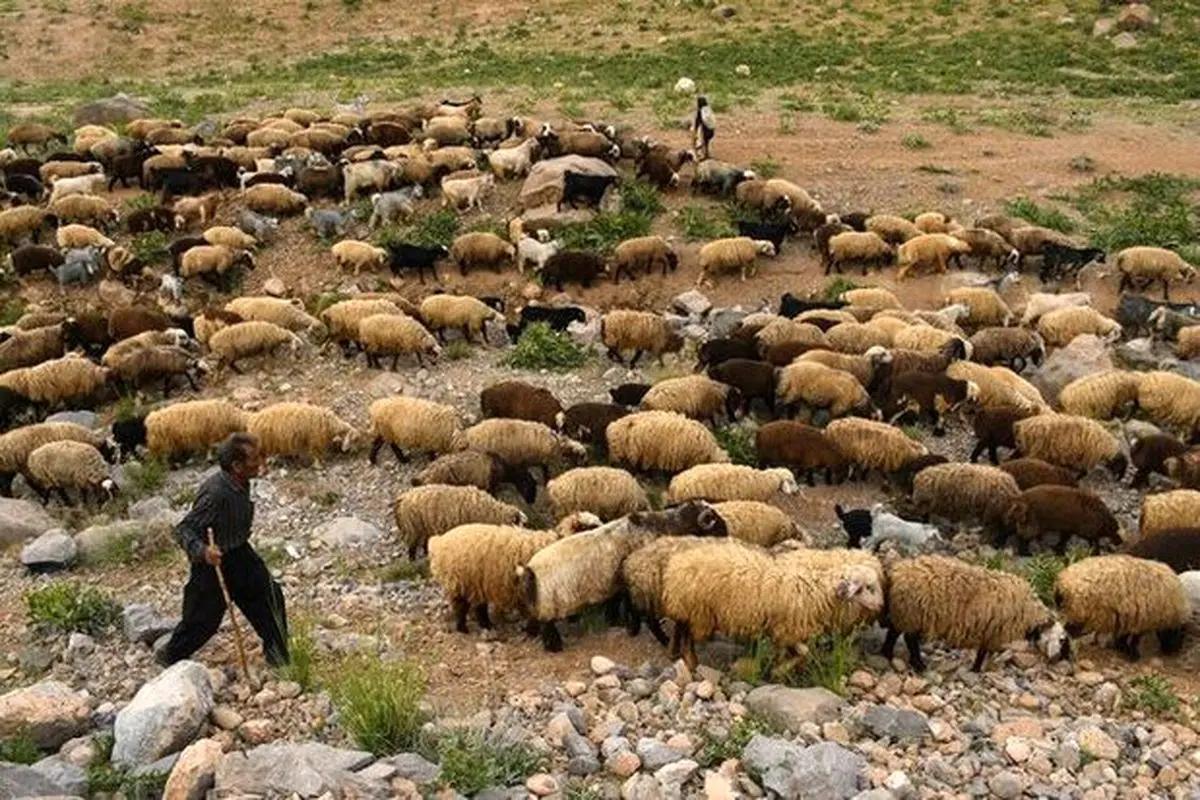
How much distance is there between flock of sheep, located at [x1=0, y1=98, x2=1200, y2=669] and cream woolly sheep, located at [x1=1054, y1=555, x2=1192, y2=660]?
2 cm

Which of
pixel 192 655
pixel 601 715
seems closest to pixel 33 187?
pixel 192 655

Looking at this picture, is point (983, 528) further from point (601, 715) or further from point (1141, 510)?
point (601, 715)

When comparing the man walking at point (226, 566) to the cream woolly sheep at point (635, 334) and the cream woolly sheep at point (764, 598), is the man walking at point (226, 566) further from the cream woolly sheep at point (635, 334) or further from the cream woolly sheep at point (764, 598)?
the cream woolly sheep at point (635, 334)

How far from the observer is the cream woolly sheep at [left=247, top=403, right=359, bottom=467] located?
35.0ft

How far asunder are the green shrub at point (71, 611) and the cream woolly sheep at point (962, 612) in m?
5.40

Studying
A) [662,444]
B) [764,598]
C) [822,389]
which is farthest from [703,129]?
[764,598]

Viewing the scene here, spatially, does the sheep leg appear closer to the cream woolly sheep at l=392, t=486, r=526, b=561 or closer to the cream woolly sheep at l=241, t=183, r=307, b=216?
the cream woolly sheep at l=392, t=486, r=526, b=561

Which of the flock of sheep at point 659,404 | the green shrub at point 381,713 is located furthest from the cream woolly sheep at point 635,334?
the green shrub at point 381,713

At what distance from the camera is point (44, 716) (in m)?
6.10

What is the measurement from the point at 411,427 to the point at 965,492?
5.28 m

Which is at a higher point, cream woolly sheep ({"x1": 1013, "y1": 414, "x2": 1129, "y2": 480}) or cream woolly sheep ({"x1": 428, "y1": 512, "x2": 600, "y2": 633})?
cream woolly sheep ({"x1": 428, "y1": 512, "x2": 600, "y2": 633})

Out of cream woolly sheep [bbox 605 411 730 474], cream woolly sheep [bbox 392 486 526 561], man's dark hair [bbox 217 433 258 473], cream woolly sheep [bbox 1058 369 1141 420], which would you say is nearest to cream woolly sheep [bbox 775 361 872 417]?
cream woolly sheep [bbox 605 411 730 474]

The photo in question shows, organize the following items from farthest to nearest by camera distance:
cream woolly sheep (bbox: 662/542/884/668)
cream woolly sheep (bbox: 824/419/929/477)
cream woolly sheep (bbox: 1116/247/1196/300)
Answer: cream woolly sheep (bbox: 1116/247/1196/300) < cream woolly sheep (bbox: 824/419/929/477) < cream woolly sheep (bbox: 662/542/884/668)

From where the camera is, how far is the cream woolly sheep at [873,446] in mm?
10523
